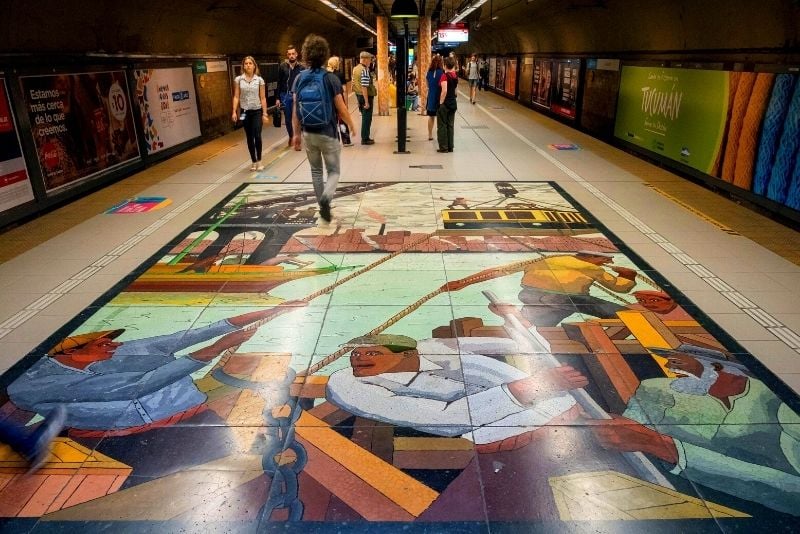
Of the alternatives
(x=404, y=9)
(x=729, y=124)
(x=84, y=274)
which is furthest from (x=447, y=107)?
(x=84, y=274)

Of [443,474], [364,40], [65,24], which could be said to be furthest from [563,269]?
[364,40]

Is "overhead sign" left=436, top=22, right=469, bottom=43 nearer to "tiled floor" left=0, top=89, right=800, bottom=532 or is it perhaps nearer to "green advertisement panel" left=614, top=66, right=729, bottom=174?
"green advertisement panel" left=614, top=66, right=729, bottom=174

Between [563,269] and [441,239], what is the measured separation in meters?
1.27

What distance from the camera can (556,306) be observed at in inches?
154

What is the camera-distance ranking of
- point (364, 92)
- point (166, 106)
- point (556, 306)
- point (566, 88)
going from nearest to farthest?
point (556, 306) → point (166, 106) → point (364, 92) → point (566, 88)

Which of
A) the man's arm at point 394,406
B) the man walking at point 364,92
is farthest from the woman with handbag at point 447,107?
the man's arm at point 394,406

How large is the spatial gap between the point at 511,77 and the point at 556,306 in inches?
786

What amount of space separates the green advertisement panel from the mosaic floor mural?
4016mm

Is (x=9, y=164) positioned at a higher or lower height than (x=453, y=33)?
lower

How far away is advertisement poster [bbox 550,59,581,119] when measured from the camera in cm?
1386

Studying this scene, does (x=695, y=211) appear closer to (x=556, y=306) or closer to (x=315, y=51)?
(x=556, y=306)

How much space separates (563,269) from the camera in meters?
4.59

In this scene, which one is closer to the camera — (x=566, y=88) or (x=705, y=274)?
(x=705, y=274)

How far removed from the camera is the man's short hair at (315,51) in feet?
16.3
